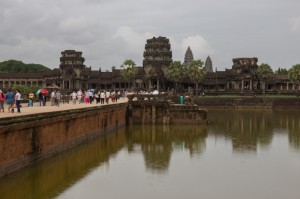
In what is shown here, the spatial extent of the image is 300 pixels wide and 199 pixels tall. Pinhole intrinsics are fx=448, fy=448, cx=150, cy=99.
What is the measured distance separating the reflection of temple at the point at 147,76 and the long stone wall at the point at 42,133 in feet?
246

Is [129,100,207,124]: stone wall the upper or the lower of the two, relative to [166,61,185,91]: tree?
lower

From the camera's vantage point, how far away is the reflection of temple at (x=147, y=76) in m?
109

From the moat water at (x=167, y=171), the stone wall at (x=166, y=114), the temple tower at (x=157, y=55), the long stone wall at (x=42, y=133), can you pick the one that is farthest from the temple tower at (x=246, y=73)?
the long stone wall at (x=42, y=133)

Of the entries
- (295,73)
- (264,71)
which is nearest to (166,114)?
(295,73)

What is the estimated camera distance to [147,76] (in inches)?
4203

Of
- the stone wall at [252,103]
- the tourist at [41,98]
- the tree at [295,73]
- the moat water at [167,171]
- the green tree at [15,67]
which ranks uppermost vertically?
the green tree at [15,67]

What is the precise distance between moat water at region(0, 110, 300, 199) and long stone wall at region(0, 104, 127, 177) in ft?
1.90

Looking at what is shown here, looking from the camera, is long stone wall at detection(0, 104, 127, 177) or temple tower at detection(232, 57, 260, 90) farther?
temple tower at detection(232, 57, 260, 90)

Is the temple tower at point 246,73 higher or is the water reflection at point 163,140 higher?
the temple tower at point 246,73

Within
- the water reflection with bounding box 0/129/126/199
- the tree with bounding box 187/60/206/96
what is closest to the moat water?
the water reflection with bounding box 0/129/126/199

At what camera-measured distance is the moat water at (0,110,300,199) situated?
18.3 metres

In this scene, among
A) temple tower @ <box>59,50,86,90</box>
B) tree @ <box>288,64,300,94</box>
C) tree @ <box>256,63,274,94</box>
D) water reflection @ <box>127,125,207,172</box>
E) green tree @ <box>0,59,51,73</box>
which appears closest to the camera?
water reflection @ <box>127,125,207,172</box>

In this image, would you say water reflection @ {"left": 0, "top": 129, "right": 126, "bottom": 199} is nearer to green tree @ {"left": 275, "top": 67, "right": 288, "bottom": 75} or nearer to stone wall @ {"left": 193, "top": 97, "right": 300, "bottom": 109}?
stone wall @ {"left": 193, "top": 97, "right": 300, "bottom": 109}

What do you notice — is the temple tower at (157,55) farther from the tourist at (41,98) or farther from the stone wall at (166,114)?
the tourist at (41,98)
